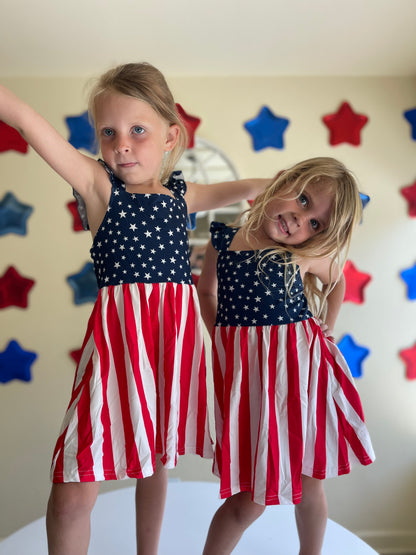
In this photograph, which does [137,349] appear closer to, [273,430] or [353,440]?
[273,430]

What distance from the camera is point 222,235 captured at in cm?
120

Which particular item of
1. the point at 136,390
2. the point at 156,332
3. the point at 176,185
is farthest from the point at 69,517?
the point at 176,185

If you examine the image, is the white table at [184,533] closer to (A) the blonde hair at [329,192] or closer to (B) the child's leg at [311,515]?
(B) the child's leg at [311,515]

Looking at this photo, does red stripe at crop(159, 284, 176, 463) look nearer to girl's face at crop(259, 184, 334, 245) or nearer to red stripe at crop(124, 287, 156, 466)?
red stripe at crop(124, 287, 156, 466)

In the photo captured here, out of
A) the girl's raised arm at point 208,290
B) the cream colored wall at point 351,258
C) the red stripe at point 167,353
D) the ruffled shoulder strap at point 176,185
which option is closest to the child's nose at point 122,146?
the ruffled shoulder strap at point 176,185

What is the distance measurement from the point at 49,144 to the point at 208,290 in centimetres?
61

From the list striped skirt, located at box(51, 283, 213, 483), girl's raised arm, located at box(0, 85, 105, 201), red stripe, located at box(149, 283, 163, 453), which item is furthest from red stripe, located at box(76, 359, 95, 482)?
girl's raised arm, located at box(0, 85, 105, 201)

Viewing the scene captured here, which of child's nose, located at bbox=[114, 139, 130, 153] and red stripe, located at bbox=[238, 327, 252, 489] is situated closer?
child's nose, located at bbox=[114, 139, 130, 153]

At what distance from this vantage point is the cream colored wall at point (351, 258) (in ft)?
7.57

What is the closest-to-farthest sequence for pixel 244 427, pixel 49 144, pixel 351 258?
pixel 49 144, pixel 244 427, pixel 351 258

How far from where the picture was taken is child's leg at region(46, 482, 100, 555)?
86 centimetres

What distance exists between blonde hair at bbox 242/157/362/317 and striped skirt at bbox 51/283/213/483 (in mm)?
246

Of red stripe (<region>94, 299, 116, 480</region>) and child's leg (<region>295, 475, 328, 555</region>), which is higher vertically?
red stripe (<region>94, 299, 116, 480</region>)

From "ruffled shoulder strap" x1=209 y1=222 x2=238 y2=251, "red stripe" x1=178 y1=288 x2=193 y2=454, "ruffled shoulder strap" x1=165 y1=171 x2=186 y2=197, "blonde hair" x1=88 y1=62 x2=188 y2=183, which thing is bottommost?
"red stripe" x1=178 y1=288 x2=193 y2=454
